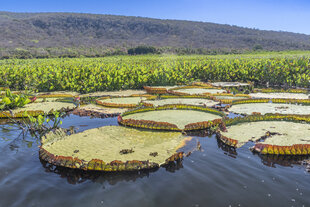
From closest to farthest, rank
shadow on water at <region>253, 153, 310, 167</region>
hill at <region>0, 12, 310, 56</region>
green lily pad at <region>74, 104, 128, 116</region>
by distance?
shadow on water at <region>253, 153, 310, 167</region>, green lily pad at <region>74, 104, 128, 116</region>, hill at <region>0, 12, 310, 56</region>

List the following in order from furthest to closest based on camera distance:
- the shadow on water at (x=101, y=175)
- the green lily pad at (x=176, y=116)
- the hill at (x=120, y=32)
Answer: the hill at (x=120, y=32), the green lily pad at (x=176, y=116), the shadow on water at (x=101, y=175)

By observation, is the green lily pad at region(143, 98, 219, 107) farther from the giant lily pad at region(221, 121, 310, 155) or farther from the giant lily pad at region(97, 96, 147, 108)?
the giant lily pad at region(221, 121, 310, 155)

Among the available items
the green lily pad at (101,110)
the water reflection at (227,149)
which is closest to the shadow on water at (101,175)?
the water reflection at (227,149)

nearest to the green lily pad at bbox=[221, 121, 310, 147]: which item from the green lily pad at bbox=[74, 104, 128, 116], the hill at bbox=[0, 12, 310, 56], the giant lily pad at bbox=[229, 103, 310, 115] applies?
the giant lily pad at bbox=[229, 103, 310, 115]

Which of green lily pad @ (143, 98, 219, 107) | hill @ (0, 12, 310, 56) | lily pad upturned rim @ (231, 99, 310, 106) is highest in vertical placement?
hill @ (0, 12, 310, 56)

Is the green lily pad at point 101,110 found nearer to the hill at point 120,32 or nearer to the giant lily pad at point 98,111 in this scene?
the giant lily pad at point 98,111

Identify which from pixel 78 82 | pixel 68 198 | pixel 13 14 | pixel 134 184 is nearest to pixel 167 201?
pixel 134 184

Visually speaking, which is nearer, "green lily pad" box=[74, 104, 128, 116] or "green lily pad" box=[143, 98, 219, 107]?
"green lily pad" box=[74, 104, 128, 116]
